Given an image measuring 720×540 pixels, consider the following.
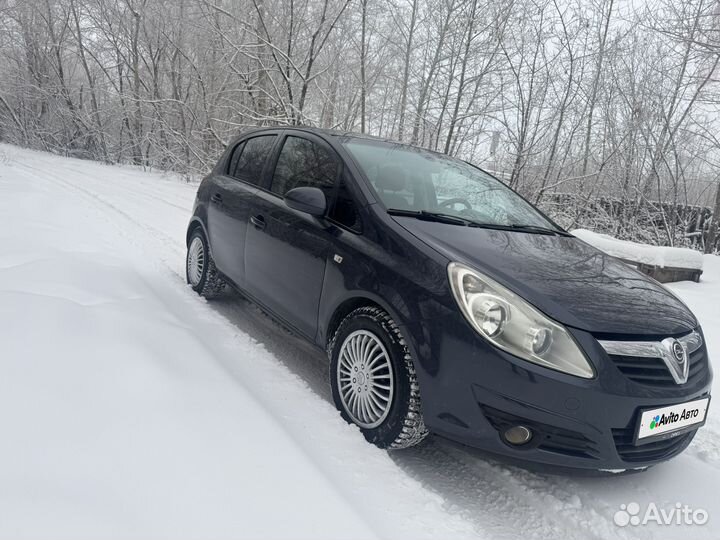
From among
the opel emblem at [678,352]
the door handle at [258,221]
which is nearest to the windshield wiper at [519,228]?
the opel emblem at [678,352]

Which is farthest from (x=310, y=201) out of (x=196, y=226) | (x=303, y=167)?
(x=196, y=226)

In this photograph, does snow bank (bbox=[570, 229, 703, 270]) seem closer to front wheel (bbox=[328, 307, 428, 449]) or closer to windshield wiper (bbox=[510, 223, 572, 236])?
windshield wiper (bbox=[510, 223, 572, 236])

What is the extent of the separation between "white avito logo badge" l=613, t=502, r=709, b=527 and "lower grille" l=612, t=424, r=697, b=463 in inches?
10.4

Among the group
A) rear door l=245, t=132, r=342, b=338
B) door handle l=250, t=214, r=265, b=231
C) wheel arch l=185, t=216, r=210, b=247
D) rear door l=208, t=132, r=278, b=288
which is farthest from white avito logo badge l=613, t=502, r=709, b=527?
wheel arch l=185, t=216, r=210, b=247

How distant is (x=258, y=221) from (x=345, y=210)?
0.95m

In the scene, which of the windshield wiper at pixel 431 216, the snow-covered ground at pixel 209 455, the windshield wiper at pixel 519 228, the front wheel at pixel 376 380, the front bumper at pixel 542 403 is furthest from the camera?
the windshield wiper at pixel 519 228

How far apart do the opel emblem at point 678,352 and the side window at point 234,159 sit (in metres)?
3.47

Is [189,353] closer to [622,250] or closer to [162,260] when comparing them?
[162,260]

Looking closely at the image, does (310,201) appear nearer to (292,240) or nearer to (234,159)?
(292,240)

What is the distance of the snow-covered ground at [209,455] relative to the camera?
1603 millimetres

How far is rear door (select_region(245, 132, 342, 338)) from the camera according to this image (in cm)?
292

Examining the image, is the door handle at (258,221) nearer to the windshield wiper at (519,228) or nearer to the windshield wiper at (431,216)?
the windshield wiper at (431,216)

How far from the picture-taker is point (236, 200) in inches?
155

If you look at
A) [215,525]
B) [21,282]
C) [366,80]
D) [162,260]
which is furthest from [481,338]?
[366,80]
